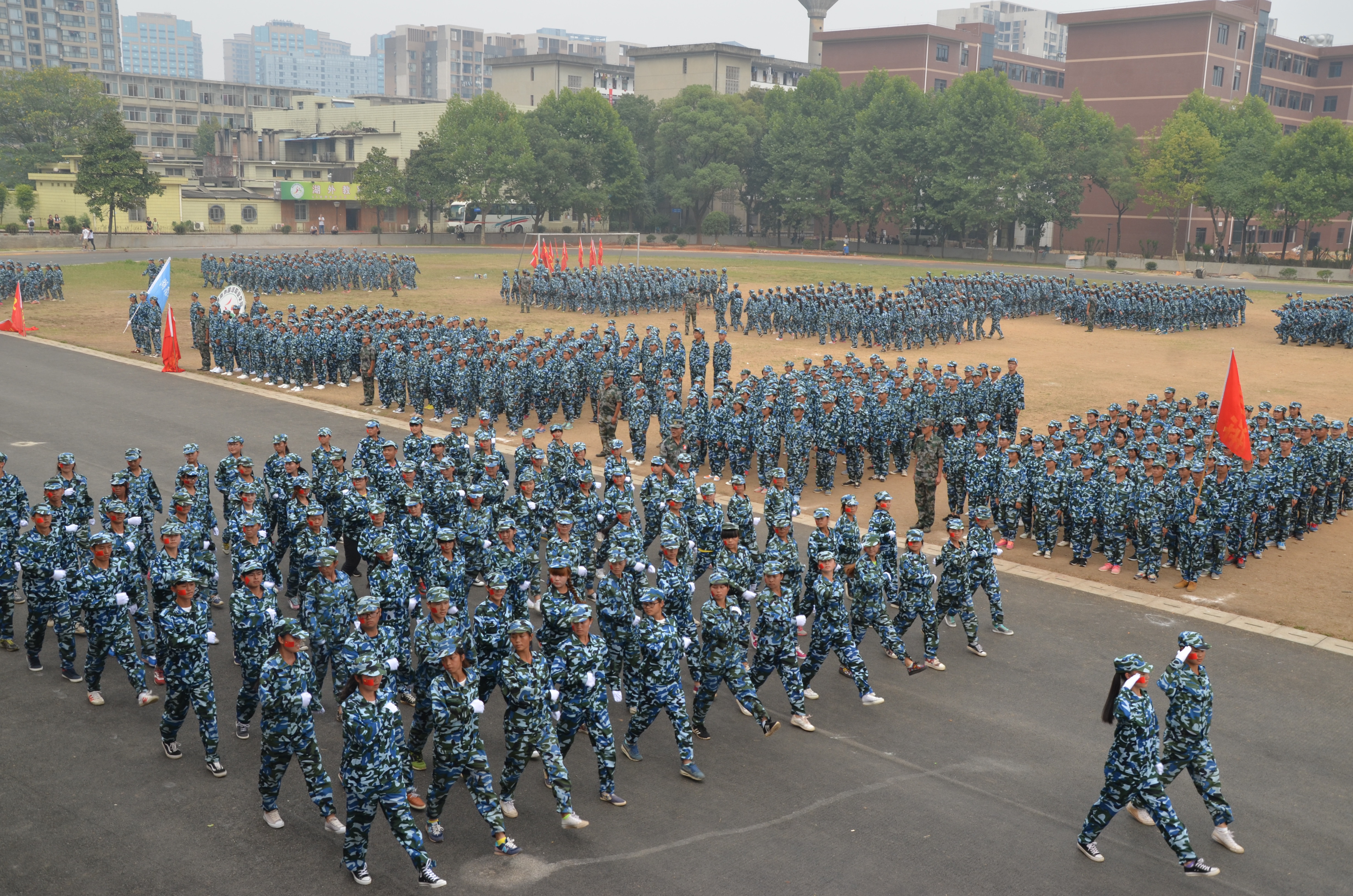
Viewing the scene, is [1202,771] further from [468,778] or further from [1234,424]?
[1234,424]

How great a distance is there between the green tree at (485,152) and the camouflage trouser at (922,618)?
229 feet

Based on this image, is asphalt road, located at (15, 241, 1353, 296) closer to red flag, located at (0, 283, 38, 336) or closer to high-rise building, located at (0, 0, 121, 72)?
red flag, located at (0, 283, 38, 336)

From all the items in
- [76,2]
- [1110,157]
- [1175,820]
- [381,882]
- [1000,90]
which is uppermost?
[76,2]

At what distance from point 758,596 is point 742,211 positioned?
3688 inches

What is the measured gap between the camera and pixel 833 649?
10.5 meters

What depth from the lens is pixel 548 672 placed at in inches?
337

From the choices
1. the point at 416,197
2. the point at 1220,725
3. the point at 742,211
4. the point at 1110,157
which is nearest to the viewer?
the point at 1220,725

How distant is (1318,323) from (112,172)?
205 ft

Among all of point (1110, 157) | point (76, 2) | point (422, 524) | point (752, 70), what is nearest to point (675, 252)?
point (1110, 157)

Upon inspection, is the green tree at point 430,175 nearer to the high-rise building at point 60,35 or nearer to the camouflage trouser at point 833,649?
the camouflage trouser at point 833,649

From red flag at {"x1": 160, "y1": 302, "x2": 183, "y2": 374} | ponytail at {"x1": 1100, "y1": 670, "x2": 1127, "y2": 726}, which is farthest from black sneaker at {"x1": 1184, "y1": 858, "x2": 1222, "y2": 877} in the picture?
red flag at {"x1": 160, "y1": 302, "x2": 183, "y2": 374}

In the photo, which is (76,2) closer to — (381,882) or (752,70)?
(752,70)

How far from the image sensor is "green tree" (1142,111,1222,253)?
6906cm

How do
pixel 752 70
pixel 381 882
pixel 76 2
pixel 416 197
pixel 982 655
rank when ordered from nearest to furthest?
pixel 381 882
pixel 982 655
pixel 416 197
pixel 752 70
pixel 76 2
